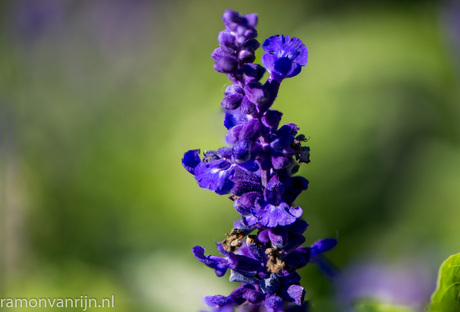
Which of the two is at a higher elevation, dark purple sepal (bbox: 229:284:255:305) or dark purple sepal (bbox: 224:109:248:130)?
dark purple sepal (bbox: 224:109:248:130)

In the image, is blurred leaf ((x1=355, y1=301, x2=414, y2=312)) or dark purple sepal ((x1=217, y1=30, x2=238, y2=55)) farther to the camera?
blurred leaf ((x1=355, y1=301, x2=414, y2=312))

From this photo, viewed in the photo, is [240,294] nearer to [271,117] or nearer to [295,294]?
[295,294]

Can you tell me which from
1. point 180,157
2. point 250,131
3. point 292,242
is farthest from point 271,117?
point 180,157

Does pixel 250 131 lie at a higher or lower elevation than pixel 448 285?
higher

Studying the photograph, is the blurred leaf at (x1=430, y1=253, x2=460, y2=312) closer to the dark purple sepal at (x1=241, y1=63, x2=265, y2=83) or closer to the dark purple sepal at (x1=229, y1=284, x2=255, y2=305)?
the dark purple sepal at (x1=229, y1=284, x2=255, y2=305)

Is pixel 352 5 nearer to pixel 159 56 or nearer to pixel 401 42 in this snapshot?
pixel 401 42

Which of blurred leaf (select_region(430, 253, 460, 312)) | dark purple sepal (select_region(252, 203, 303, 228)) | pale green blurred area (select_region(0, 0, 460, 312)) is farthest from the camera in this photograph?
pale green blurred area (select_region(0, 0, 460, 312))

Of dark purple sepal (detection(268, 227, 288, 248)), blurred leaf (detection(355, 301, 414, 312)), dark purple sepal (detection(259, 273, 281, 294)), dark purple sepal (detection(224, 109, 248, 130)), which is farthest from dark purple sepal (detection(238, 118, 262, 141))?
blurred leaf (detection(355, 301, 414, 312))

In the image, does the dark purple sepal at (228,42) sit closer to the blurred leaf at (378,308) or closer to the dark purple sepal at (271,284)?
the dark purple sepal at (271,284)
